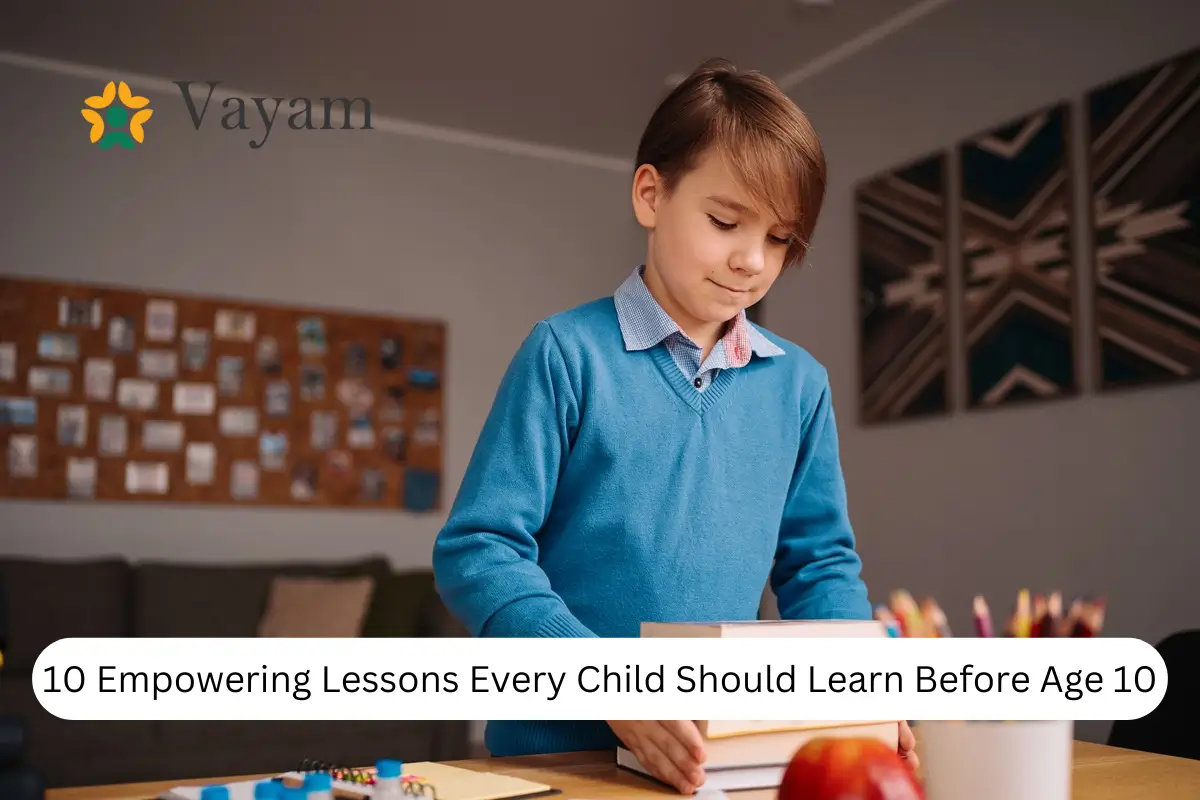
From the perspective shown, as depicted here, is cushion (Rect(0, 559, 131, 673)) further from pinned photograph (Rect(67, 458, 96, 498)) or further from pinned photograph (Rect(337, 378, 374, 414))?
pinned photograph (Rect(337, 378, 374, 414))

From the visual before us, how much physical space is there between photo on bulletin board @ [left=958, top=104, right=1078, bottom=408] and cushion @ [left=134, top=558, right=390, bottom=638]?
2.76 m

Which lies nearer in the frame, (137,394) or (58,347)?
(58,347)

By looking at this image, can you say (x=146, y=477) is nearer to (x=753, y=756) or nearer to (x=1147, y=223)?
(x=1147, y=223)

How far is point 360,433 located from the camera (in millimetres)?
5117

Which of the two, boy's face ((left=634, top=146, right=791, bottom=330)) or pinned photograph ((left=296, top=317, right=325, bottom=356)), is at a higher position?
pinned photograph ((left=296, top=317, right=325, bottom=356))

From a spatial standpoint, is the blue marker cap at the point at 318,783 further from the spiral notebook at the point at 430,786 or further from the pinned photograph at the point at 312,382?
the pinned photograph at the point at 312,382

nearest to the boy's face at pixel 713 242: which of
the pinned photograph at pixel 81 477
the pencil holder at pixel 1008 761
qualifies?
the pencil holder at pixel 1008 761

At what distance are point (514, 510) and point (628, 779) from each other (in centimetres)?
24

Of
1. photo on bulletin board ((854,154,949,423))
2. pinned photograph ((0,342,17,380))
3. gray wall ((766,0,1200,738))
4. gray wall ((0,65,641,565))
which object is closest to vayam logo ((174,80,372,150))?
gray wall ((0,65,641,565))

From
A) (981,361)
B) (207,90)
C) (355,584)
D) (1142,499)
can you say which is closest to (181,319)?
(207,90)

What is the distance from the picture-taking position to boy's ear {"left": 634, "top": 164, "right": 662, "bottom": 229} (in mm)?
1059

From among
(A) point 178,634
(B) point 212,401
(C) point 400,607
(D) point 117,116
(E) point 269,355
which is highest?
(D) point 117,116

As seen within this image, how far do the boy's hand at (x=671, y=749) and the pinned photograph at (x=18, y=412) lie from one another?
14.3 feet

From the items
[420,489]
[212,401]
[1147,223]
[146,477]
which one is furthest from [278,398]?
[1147,223]
